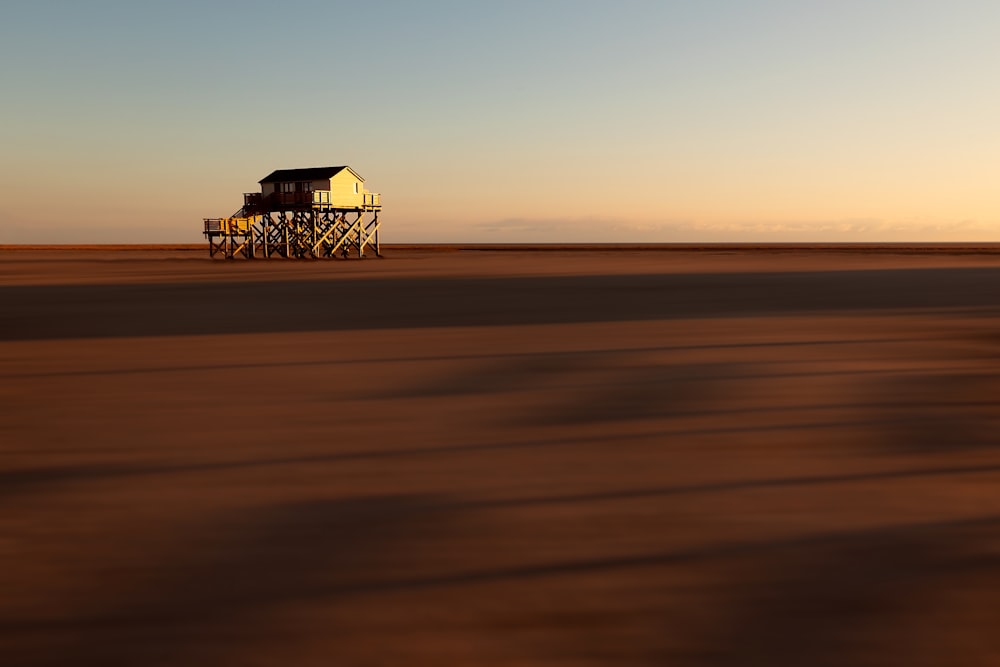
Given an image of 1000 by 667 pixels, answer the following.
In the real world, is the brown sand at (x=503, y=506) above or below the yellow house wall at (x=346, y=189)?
below

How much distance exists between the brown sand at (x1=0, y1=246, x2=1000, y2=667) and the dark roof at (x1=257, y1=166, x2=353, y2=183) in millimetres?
45777

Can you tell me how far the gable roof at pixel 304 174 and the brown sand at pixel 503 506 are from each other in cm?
4577

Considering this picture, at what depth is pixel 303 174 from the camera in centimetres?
5581

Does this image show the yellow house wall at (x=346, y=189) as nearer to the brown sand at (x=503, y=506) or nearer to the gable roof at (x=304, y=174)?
the gable roof at (x=304, y=174)

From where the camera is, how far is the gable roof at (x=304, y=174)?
55.2 m

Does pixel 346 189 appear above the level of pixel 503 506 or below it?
above

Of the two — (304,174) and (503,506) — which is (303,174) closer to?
(304,174)

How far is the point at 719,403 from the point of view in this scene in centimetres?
750

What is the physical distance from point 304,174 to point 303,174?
0.08 meters

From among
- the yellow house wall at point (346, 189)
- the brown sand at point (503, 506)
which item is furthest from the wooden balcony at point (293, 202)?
the brown sand at point (503, 506)

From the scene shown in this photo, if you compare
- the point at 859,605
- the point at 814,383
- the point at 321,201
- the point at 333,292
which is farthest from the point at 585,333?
the point at 321,201

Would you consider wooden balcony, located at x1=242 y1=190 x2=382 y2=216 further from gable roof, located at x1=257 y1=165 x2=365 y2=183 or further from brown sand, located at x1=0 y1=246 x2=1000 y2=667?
brown sand, located at x1=0 y1=246 x2=1000 y2=667

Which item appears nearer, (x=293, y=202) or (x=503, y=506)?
(x=503, y=506)

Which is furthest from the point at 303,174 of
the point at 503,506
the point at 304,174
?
the point at 503,506
